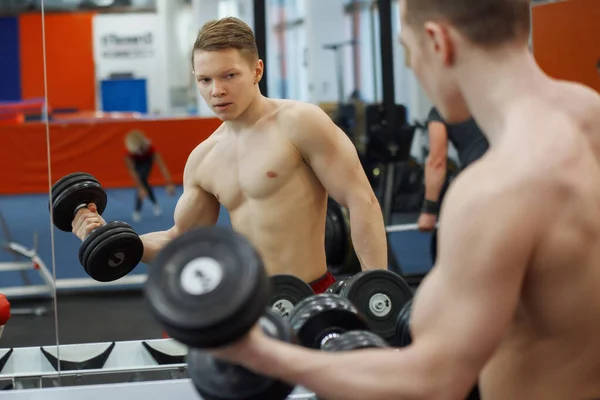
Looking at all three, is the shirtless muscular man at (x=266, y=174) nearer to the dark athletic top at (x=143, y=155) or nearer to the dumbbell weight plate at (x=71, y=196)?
the dumbbell weight plate at (x=71, y=196)

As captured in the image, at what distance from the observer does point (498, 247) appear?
3.36ft

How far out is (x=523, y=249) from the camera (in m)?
1.04

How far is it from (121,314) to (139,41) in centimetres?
173

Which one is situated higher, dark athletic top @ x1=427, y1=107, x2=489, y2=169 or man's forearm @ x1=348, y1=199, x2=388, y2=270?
dark athletic top @ x1=427, y1=107, x2=489, y2=169

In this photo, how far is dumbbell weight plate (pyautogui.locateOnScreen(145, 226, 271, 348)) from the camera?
1061mm

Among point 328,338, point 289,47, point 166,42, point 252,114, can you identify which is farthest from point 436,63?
point 289,47

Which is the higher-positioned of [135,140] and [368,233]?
[135,140]

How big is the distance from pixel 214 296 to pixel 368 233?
1.43 meters

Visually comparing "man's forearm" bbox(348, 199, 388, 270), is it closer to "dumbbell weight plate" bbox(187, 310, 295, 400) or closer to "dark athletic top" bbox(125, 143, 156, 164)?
"dumbbell weight plate" bbox(187, 310, 295, 400)

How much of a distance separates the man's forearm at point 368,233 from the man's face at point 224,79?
45cm

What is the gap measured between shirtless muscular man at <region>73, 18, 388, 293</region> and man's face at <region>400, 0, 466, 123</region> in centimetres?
125

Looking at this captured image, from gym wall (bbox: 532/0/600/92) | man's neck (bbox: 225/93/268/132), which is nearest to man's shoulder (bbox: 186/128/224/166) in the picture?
man's neck (bbox: 225/93/268/132)

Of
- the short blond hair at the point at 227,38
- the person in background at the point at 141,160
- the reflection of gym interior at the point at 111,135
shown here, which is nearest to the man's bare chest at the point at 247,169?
the short blond hair at the point at 227,38

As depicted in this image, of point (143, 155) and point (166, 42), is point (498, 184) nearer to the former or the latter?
point (143, 155)
